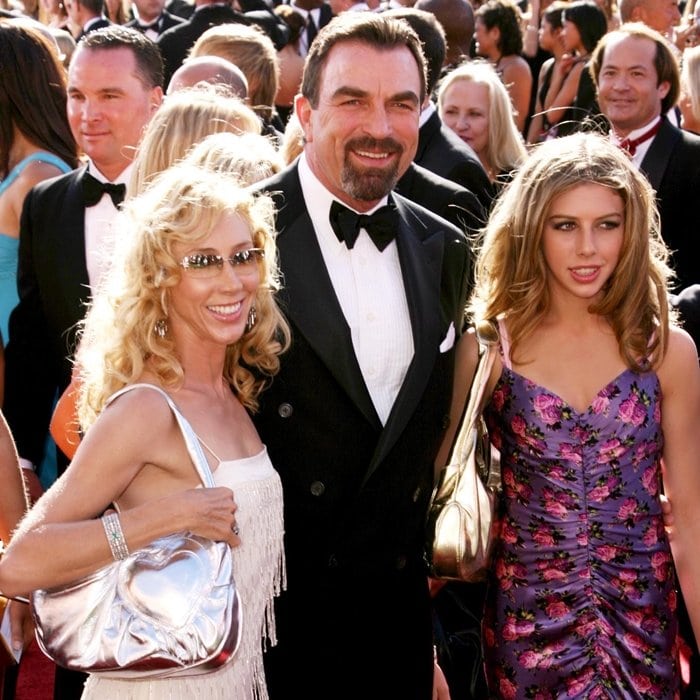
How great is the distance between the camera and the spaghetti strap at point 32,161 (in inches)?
194

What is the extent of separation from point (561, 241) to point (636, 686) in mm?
1234

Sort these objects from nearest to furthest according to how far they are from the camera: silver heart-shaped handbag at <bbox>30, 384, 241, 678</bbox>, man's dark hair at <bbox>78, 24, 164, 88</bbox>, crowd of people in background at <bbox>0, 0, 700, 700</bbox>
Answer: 1. silver heart-shaped handbag at <bbox>30, 384, 241, 678</bbox>
2. crowd of people in background at <bbox>0, 0, 700, 700</bbox>
3. man's dark hair at <bbox>78, 24, 164, 88</bbox>

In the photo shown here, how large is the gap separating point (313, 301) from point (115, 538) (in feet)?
3.24

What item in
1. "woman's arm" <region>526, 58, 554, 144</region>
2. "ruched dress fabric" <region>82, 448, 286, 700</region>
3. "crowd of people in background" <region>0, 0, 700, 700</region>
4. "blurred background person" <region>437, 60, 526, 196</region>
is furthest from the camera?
"woman's arm" <region>526, 58, 554, 144</region>

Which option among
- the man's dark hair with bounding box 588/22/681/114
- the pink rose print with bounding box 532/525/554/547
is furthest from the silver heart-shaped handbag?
the man's dark hair with bounding box 588/22/681/114

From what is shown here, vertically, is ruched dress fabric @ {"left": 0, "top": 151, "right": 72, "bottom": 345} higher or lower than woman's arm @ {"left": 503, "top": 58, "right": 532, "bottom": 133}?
lower

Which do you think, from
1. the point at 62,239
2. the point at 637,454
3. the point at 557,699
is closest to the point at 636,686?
the point at 557,699

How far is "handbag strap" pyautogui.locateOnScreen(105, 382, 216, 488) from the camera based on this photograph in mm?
2668

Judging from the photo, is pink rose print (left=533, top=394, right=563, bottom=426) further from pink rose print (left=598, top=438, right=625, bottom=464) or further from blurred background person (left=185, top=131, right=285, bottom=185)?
blurred background person (left=185, top=131, right=285, bottom=185)

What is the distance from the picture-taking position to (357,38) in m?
3.43

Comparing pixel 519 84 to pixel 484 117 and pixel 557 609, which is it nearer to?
pixel 484 117

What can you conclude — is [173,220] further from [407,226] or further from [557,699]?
[557,699]

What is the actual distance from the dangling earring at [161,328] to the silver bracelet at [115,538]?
53 centimetres

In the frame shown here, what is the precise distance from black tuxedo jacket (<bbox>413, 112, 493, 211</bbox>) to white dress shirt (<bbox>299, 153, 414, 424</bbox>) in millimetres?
2223
